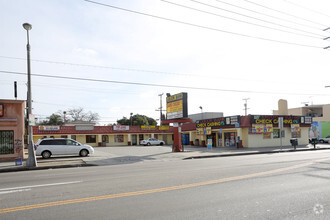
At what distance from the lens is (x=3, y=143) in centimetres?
1933

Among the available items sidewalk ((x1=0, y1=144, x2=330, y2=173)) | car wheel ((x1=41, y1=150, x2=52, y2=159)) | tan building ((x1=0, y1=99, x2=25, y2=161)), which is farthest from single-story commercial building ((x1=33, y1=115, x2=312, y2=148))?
tan building ((x1=0, y1=99, x2=25, y2=161))

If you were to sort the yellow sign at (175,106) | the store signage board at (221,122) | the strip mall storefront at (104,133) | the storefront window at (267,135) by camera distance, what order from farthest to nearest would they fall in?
the strip mall storefront at (104,133)
the storefront window at (267,135)
the store signage board at (221,122)
the yellow sign at (175,106)

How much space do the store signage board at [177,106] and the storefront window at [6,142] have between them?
14.4 meters

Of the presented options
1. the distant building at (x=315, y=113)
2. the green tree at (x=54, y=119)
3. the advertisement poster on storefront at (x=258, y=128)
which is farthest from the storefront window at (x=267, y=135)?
the green tree at (x=54, y=119)

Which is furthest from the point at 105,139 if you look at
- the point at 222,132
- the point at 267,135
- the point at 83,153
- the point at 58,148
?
the point at 267,135

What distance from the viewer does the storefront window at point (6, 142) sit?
63.3ft

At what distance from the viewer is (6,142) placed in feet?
63.7

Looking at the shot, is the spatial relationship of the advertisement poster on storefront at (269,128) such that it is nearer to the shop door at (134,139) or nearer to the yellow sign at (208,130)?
the yellow sign at (208,130)

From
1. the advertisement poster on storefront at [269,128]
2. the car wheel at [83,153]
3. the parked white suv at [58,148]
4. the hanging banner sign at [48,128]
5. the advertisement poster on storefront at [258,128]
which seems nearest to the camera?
the parked white suv at [58,148]

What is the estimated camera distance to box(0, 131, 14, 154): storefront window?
→ 19281 millimetres

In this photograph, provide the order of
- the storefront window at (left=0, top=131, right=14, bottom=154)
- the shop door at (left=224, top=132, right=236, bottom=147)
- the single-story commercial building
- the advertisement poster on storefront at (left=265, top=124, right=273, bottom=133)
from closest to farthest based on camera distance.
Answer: the storefront window at (left=0, top=131, right=14, bottom=154) < the single-story commercial building < the advertisement poster on storefront at (left=265, top=124, right=273, bottom=133) < the shop door at (left=224, top=132, right=236, bottom=147)

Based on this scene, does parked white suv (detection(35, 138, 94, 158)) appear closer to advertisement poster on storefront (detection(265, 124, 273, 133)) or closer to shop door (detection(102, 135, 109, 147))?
advertisement poster on storefront (detection(265, 124, 273, 133))

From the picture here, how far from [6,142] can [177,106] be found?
49.5 feet

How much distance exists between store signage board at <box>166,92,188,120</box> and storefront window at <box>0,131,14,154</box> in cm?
1438
